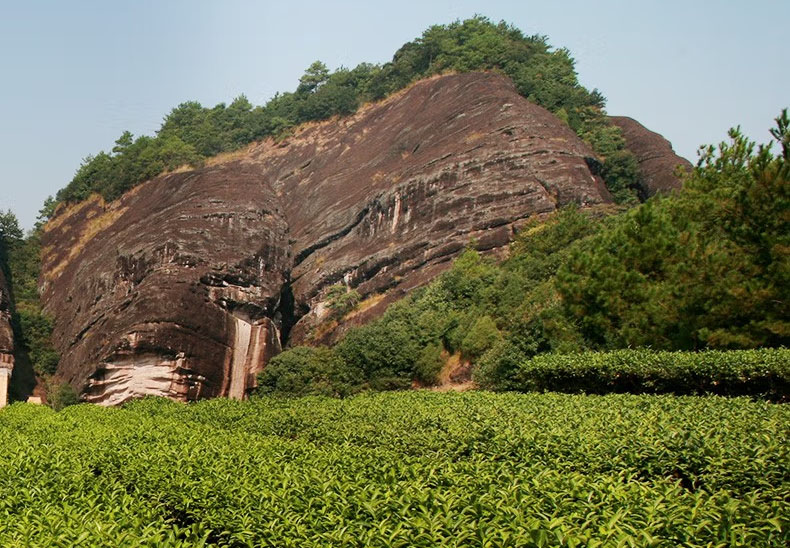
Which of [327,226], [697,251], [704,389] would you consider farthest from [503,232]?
[704,389]

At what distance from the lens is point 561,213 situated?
32.2m

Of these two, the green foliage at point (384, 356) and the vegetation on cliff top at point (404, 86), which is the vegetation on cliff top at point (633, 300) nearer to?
the green foliage at point (384, 356)

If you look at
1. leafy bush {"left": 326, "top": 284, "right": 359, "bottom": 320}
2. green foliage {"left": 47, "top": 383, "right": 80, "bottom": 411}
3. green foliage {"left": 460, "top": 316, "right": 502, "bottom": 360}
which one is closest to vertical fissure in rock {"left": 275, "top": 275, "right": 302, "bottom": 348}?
leafy bush {"left": 326, "top": 284, "right": 359, "bottom": 320}

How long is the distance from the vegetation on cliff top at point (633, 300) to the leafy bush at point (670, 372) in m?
0.06

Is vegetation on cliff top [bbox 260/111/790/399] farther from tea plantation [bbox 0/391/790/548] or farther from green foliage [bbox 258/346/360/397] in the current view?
tea plantation [bbox 0/391/790/548]

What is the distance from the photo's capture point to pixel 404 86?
55625 mm

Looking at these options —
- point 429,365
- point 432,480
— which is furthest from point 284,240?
point 432,480

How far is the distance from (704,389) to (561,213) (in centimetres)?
2060

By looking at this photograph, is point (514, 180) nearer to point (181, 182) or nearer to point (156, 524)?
point (181, 182)

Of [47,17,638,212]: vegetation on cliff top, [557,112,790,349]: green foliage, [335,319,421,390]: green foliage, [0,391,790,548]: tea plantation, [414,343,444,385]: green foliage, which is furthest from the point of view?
[47,17,638,212]: vegetation on cliff top

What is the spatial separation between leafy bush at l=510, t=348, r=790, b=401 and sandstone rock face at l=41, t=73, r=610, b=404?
62.4 feet

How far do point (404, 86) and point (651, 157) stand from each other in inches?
832

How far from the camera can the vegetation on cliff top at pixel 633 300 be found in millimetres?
13938

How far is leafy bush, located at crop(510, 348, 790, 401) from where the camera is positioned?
11.5 m
